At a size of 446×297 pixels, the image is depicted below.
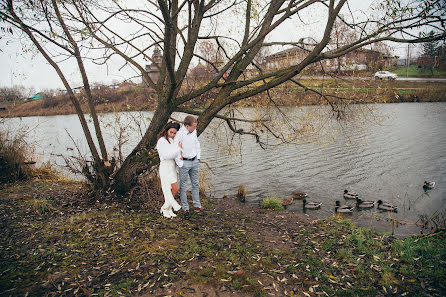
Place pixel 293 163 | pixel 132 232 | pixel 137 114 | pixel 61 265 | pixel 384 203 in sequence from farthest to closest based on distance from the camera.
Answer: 1. pixel 293 163
2. pixel 384 203
3. pixel 137 114
4. pixel 132 232
5. pixel 61 265

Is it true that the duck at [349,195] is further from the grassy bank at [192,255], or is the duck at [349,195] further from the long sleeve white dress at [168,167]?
the long sleeve white dress at [168,167]

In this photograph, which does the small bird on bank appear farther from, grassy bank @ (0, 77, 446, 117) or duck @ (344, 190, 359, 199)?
grassy bank @ (0, 77, 446, 117)

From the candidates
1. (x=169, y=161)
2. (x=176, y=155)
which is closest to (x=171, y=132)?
(x=176, y=155)

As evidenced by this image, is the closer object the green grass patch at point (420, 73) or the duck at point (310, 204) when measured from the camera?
the duck at point (310, 204)

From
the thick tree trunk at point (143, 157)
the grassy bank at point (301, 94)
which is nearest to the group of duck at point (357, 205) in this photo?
the grassy bank at point (301, 94)

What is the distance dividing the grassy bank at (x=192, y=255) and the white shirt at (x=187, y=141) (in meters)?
1.59

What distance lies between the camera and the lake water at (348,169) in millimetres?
9727

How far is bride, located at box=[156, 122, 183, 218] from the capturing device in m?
6.55

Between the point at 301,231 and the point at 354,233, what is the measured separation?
118 cm

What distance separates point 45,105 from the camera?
35.5m

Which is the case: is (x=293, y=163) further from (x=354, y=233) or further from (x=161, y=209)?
(x=161, y=209)

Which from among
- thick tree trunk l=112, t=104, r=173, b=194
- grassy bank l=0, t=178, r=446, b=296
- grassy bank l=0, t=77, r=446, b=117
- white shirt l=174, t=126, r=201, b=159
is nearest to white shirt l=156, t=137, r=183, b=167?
white shirt l=174, t=126, r=201, b=159

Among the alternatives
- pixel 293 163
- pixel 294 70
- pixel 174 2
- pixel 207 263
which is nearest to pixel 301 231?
pixel 207 263

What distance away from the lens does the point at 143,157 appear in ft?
25.0
